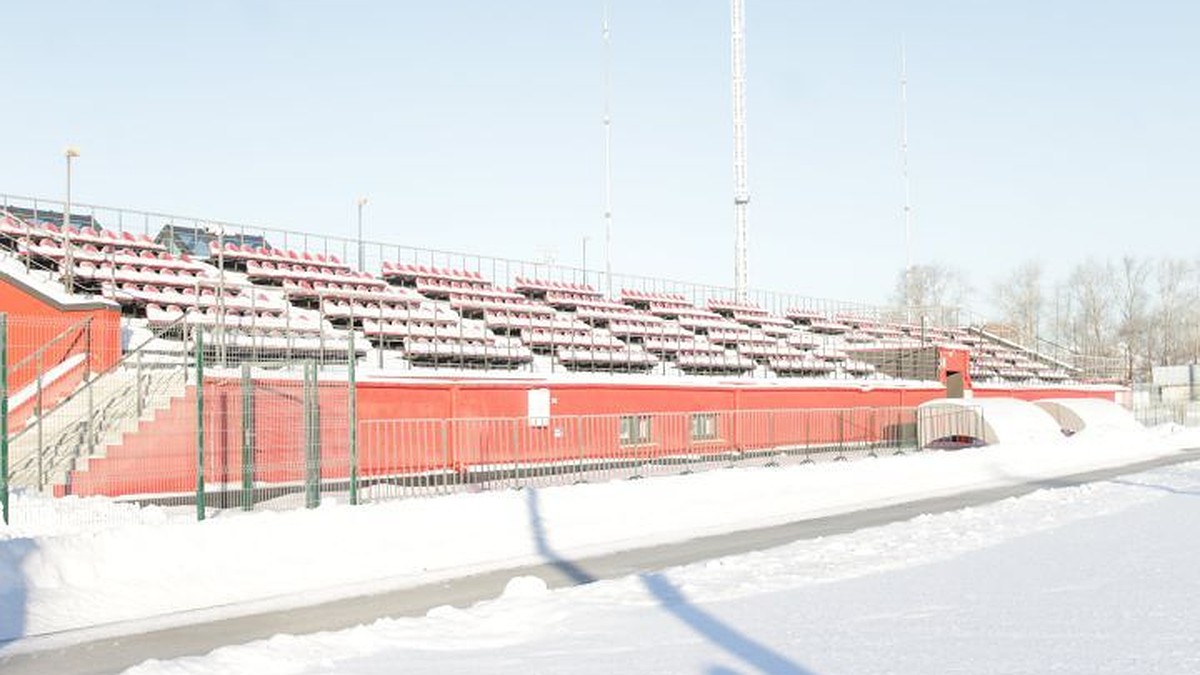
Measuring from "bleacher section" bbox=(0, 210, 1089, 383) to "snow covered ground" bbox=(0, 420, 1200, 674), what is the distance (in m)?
4.18

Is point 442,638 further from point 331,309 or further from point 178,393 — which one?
point 331,309

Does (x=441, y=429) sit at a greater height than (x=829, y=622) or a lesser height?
greater

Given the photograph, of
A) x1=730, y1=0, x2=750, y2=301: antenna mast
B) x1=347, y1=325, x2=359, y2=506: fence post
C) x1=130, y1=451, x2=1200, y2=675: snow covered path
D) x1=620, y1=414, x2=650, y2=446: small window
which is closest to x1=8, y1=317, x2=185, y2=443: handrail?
x1=347, y1=325, x2=359, y2=506: fence post

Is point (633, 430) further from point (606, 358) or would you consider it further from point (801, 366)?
point (801, 366)

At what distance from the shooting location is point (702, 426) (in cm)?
2652

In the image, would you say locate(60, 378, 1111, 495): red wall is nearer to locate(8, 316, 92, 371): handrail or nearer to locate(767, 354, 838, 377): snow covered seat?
locate(8, 316, 92, 371): handrail

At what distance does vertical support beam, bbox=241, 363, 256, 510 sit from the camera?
17.2 meters

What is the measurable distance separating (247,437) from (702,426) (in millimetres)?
12007

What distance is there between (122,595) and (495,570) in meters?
4.15

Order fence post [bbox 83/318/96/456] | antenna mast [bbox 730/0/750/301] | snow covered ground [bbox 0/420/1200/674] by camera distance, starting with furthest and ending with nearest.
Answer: antenna mast [bbox 730/0/750/301] < fence post [bbox 83/318/96/456] < snow covered ground [bbox 0/420/1200/674]

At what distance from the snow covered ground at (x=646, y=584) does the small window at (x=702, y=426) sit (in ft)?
16.0

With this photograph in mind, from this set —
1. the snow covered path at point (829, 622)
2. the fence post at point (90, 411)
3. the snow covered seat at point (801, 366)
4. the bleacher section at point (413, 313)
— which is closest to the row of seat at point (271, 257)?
the bleacher section at point (413, 313)

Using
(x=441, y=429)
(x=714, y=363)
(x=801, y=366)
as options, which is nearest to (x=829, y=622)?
(x=441, y=429)

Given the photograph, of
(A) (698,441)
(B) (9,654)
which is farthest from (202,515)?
(A) (698,441)
